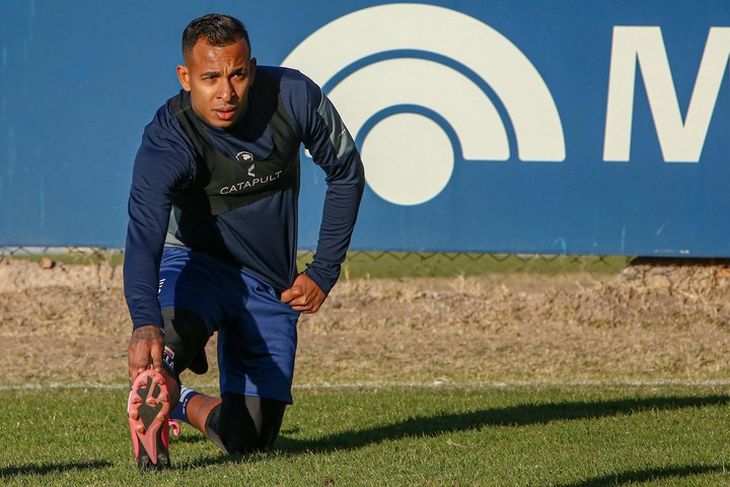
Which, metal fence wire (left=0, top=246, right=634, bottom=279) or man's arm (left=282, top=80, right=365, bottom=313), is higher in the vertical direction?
man's arm (left=282, top=80, right=365, bottom=313)

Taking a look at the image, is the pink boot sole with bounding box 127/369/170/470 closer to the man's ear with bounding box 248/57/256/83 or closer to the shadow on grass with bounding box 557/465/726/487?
the man's ear with bounding box 248/57/256/83

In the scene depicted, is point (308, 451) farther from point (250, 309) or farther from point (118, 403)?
point (118, 403)

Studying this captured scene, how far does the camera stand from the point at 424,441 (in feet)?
20.7

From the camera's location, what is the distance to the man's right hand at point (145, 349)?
16.3 feet

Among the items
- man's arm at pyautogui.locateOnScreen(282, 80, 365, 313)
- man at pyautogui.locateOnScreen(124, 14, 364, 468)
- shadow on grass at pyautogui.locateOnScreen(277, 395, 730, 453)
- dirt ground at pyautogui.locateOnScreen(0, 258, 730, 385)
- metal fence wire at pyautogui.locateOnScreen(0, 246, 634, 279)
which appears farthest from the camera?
metal fence wire at pyautogui.locateOnScreen(0, 246, 634, 279)

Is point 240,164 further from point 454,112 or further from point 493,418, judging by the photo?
point 454,112

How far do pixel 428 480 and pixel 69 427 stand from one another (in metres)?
2.38

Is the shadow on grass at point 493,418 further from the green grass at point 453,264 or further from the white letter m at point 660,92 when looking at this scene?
the green grass at point 453,264

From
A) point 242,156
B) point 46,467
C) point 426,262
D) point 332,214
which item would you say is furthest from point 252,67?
point 426,262

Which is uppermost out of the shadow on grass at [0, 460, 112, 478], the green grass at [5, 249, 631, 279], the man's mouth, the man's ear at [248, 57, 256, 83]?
the man's ear at [248, 57, 256, 83]

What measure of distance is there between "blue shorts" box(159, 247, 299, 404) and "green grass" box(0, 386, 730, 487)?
1.13ft

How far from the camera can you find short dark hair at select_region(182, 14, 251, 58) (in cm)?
532

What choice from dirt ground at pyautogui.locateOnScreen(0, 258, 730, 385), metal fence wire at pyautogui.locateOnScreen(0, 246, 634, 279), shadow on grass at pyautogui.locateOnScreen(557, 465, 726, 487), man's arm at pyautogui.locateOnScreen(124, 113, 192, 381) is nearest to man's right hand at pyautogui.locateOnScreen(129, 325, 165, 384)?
man's arm at pyautogui.locateOnScreen(124, 113, 192, 381)

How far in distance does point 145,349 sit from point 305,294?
1.05 meters
